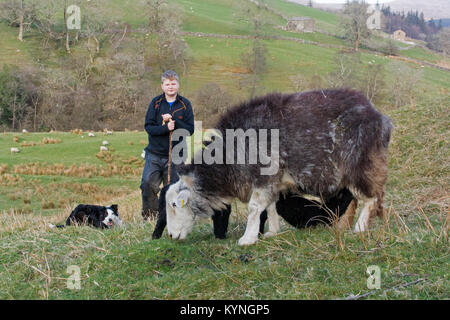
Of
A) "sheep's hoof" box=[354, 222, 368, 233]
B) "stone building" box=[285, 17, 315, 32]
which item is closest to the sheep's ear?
"sheep's hoof" box=[354, 222, 368, 233]

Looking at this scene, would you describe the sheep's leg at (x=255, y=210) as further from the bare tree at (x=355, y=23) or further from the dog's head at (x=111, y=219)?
the bare tree at (x=355, y=23)

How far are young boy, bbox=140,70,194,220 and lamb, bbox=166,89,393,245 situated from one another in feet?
4.58

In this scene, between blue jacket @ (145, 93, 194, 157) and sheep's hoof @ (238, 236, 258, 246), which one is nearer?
sheep's hoof @ (238, 236, 258, 246)

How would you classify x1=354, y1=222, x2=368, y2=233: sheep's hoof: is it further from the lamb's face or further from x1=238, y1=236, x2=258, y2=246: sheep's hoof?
the lamb's face

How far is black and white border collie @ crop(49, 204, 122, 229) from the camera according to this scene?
945cm

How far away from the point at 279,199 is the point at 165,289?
280cm

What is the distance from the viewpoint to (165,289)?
193 inches

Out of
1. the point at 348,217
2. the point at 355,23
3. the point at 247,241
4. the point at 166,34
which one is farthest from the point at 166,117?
the point at 355,23

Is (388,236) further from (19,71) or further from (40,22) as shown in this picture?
(40,22)

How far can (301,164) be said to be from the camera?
6.30 metres

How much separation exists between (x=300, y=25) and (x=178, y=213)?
311 feet

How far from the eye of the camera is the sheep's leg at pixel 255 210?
245 inches

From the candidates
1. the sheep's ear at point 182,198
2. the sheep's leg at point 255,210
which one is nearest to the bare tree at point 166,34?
the sheep's ear at point 182,198

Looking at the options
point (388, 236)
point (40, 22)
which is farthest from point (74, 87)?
point (388, 236)
